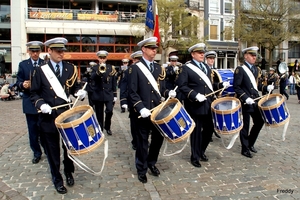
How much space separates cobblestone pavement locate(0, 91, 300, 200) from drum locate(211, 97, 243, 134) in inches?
28.2

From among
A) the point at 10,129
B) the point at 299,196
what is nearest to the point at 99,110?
the point at 10,129

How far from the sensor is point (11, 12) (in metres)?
28.5

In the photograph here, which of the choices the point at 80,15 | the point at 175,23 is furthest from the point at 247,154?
the point at 80,15

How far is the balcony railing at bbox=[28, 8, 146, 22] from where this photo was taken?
29.1 meters

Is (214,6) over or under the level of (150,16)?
over

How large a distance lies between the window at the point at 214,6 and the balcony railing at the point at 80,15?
9.73 metres

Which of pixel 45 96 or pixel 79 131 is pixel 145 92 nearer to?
pixel 79 131

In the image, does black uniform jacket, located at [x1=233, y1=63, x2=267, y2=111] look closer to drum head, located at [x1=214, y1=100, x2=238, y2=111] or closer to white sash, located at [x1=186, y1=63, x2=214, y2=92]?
drum head, located at [x1=214, y1=100, x2=238, y2=111]

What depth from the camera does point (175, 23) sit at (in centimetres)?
2759

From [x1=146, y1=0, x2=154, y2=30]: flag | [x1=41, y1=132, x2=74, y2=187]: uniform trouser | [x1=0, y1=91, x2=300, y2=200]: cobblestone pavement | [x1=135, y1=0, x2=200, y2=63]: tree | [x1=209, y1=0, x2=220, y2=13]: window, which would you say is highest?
[x1=209, y1=0, x2=220, y2=13]: window

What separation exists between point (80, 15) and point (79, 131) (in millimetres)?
28374

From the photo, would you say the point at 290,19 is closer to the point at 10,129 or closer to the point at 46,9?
the point at 46,9

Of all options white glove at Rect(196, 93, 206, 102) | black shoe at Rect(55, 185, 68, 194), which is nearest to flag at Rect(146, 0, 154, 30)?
white glove at Rect(196, 93, 206, 102)

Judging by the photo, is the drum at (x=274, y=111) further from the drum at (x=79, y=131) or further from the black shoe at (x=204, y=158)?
the drum at (x=79, y=131)
